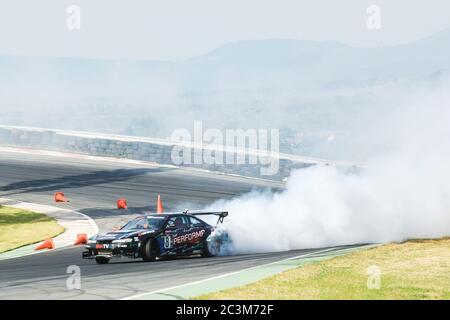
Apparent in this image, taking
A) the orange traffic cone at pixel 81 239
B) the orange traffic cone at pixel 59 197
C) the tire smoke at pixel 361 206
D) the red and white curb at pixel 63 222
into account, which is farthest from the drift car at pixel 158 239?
the orange traffic cone at pixel 59 197

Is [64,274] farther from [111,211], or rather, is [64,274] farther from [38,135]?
[38,135]

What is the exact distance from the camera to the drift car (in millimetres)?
18797

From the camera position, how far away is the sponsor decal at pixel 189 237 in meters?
19.9

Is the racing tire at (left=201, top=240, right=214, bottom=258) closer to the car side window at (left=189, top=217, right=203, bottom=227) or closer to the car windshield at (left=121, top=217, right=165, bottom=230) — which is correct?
the car side window at (left=189, top=217, right=203, bottom=227)

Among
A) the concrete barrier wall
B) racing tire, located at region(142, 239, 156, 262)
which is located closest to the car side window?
racing tire, located at region(142, 239, 156, 262)

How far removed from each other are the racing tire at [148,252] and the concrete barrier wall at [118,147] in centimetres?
2309

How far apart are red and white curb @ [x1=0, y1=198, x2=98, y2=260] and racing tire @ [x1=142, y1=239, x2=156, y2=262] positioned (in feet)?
14.8

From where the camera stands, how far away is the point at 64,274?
54.4 ft

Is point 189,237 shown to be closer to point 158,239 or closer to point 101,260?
point 158,239

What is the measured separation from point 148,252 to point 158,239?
1.54ft

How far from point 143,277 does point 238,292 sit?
302 centimetres

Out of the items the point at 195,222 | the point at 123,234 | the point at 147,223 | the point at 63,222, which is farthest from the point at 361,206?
the point at 63,222

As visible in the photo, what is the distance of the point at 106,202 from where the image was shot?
33094 mm

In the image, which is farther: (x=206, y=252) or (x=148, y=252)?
(x=206, y=252)
